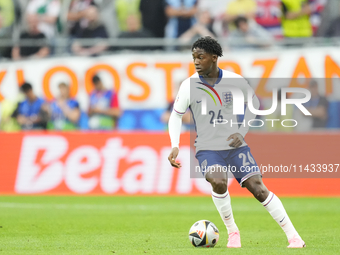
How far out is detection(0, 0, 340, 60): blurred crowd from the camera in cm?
1727

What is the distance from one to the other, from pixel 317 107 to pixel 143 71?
501 centimetres

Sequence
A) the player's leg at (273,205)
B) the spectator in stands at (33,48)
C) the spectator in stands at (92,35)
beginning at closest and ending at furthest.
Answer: the player's leg at (273,205) → the spectator in stands at (92,35) → the spectator in stands at (33,48)

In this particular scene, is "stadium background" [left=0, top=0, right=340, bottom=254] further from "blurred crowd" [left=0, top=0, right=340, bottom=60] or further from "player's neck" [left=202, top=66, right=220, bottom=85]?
"player's neck" [left=202, top=66, right=220, bottom=85]

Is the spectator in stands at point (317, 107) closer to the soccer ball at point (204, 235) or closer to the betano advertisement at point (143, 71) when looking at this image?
the betano advertisement at point (143, 71)

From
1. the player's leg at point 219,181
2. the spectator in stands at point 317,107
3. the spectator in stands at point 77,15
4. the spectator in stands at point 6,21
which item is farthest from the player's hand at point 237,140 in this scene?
the spectator in stands at point 6,21

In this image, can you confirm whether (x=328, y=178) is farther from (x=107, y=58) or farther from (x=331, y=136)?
(x=107, y=58)

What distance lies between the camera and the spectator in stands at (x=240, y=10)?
17.4m

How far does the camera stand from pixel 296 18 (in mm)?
17281

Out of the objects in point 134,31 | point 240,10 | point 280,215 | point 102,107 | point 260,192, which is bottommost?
point 102,107

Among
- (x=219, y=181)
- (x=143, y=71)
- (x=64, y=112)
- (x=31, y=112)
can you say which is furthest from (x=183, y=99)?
(x=143, y=71)

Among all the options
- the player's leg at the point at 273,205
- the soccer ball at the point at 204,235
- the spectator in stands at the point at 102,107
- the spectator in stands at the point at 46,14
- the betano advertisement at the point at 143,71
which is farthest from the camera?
the spectator in stands at the point at 46,14

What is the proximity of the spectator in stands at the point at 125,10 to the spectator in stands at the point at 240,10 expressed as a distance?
8.71ft

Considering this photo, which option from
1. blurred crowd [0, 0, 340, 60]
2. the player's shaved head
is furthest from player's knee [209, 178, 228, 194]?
blurred crowd [0, 0, 340, 60]

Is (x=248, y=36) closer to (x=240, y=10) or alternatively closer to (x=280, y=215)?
(x=240, y=10)
